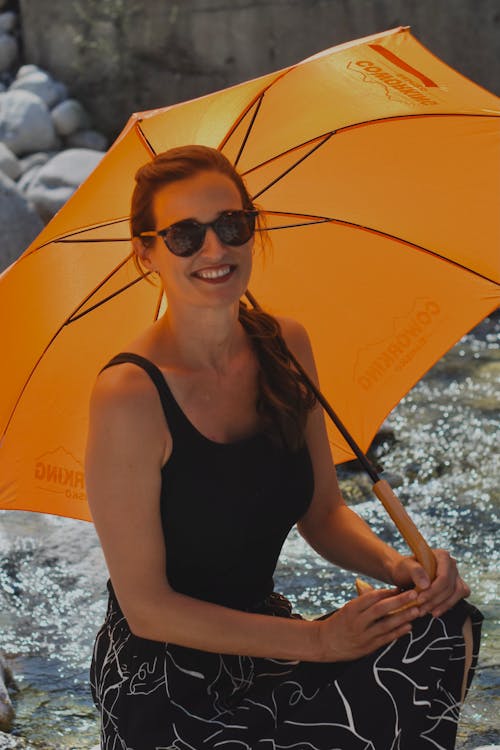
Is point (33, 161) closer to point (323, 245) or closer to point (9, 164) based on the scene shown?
point (9, 164)

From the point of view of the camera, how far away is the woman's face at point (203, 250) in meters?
2.26

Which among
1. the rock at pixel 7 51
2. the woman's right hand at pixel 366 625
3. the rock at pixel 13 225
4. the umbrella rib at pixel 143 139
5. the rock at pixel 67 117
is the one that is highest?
the rock at pixel 7 51

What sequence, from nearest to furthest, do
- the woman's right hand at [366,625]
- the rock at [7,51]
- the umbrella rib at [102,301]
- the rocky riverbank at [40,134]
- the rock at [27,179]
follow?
the woman's right hand at [366,625] < the umbrella rib at [102,301] < the rocky riverbank at [40,134] < the rock at [27,179] < the rock at [7,51]

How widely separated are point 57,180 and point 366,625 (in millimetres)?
7492

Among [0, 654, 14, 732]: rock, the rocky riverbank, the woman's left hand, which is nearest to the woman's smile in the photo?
the woman's left hand

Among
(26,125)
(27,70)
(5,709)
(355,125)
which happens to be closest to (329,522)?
(355,125)

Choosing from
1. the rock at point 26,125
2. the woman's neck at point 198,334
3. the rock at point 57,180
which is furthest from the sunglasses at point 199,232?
the rock at point 26,125

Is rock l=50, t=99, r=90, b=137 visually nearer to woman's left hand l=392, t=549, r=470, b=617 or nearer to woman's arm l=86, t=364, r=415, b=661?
woman's arm l=86, t=364, r=415, b=661

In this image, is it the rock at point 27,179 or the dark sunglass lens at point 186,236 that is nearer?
the dark sunglass lens at point 186,236

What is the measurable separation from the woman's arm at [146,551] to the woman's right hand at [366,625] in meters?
0.03

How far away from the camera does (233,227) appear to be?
2.28 meters

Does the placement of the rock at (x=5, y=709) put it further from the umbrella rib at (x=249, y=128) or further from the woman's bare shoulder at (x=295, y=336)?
the umbrella rib at (x=249, y=128)

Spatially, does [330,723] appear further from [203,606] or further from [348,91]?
[348,91]

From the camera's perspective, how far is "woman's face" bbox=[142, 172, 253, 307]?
89.0 inches
